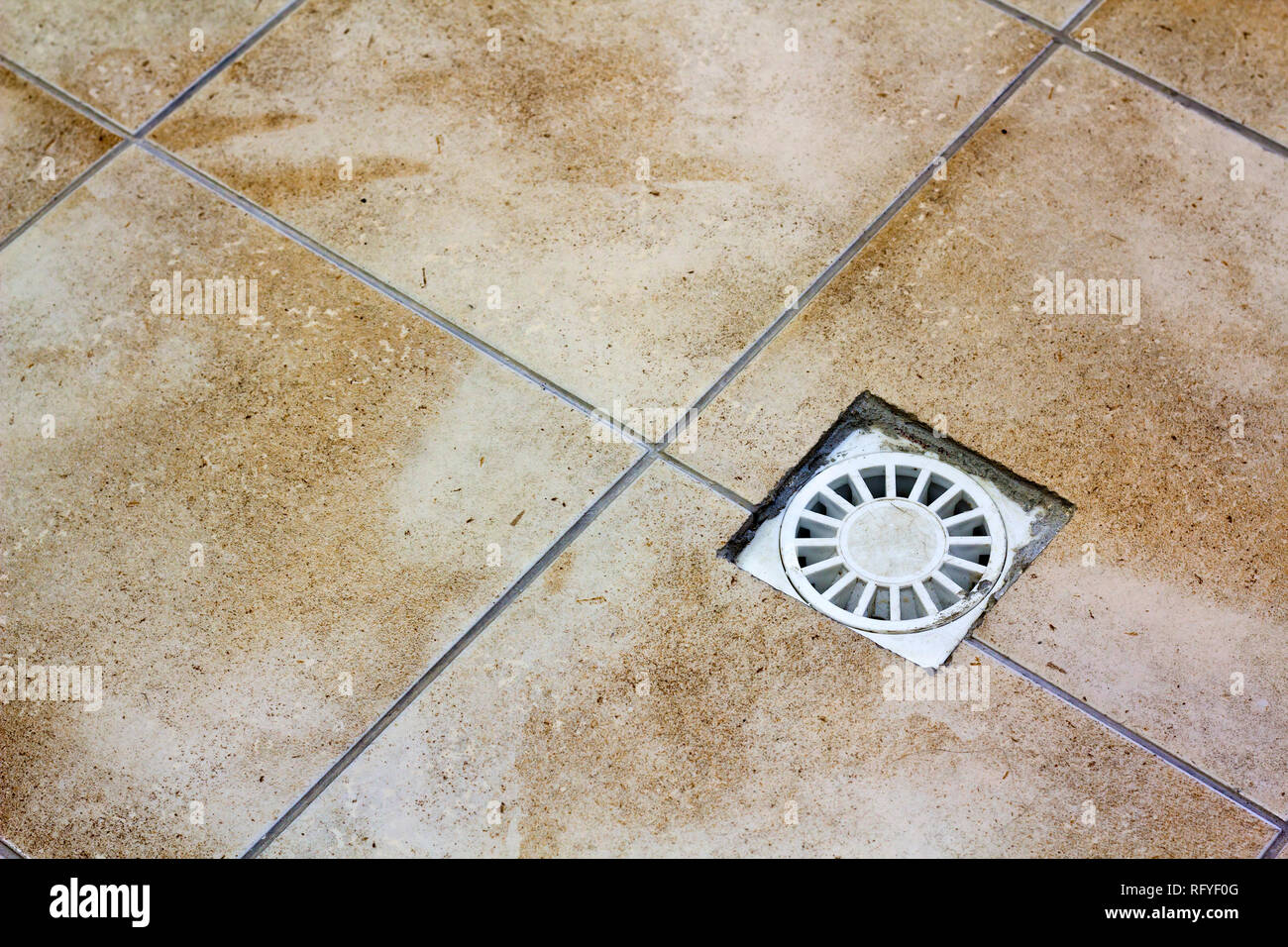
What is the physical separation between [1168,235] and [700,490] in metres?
1.43

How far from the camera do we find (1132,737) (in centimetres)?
245

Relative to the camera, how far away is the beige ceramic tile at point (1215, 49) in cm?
329

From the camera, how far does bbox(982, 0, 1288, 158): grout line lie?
3230 millimetres

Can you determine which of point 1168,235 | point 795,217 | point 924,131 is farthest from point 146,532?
point 1168,235

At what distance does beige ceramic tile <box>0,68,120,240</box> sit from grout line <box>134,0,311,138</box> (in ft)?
0.37

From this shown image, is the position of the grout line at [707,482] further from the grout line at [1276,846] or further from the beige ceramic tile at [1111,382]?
the grout line at [1276,846]

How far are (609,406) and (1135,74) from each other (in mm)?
1838

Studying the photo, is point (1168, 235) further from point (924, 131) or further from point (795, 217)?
point (795, 217)
